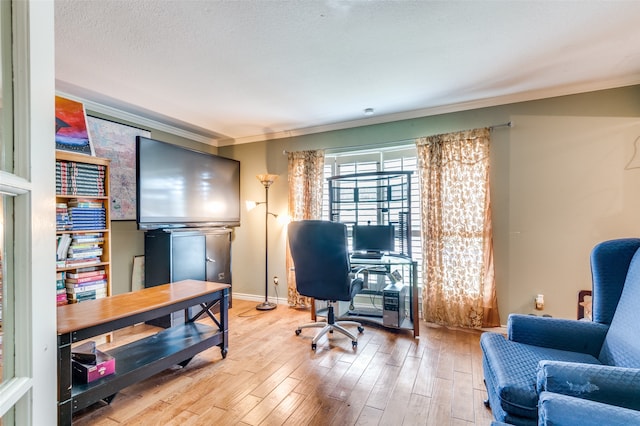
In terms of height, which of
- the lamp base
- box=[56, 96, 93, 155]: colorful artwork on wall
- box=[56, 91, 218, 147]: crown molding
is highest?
box=[56, 91, 218, 147]: crown molding

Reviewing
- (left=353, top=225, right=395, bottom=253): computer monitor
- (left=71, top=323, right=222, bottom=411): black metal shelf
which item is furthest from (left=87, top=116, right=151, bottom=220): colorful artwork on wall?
(left=353, top=225, right=395, bottom=253): computer monitor

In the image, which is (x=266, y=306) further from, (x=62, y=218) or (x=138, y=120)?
(x=138, y=120)

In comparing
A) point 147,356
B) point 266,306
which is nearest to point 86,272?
point 147,356

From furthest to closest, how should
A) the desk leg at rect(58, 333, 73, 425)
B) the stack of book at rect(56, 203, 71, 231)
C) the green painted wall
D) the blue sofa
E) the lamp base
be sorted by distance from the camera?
1. the lamp base
2. the green painted wall
3. the stack of book at rect(56, 203, 71, 231)
4. the desk leg at rect(58, 333, 73, 425)
5. the blue sofa

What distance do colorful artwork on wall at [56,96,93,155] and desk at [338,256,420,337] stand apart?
2926mm

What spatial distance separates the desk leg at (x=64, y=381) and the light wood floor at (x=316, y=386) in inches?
10.0

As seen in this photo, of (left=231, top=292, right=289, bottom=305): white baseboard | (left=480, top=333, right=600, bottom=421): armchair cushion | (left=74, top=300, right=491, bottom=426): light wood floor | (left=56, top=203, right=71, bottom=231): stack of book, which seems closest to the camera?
(left=480, top=333, right=600, bottom=421): armchair cushion

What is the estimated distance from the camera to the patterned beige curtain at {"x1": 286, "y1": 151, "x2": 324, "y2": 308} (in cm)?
394

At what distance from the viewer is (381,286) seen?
3.74m

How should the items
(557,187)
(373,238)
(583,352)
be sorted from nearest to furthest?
1. (583,352)
2. (557,187)
3. (373,238)

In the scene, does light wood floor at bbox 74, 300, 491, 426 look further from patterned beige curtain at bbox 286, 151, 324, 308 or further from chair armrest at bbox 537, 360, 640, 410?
patterned beige curtain at bbox 286, 151, 324, 308

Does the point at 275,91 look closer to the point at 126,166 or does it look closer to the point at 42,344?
the point at 126,166

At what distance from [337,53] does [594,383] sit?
2.39m

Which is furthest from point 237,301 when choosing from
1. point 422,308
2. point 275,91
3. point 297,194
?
point 275,91
